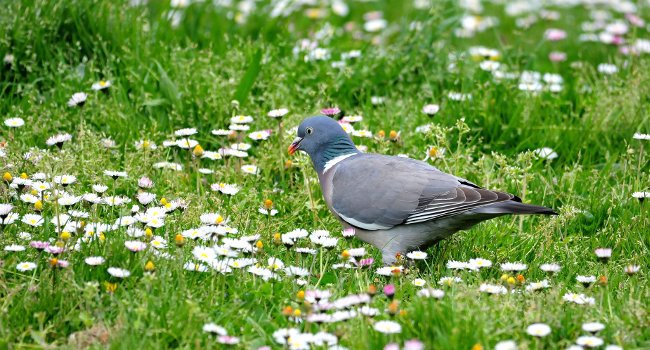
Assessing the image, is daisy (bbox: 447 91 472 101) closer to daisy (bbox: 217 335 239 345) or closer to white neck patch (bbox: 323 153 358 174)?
white neck patch (bbox: 323 153 358 174)

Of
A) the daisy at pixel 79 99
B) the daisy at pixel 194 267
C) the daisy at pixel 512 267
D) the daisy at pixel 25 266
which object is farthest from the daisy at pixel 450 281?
the daisy at pixel 79 99

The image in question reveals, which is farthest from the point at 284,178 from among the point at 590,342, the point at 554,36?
the point at 554,36

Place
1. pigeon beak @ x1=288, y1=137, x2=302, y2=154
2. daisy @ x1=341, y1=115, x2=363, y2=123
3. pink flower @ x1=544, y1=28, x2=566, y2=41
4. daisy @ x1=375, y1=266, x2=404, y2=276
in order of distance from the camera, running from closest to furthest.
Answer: daisy @ x1=375, y1=266, x2=404, y2=276, pigeon beak @ x1=288, y1=137, x2=302, y2=154, daisy @ x1=341, y1=115, x2=363, y2=123, pink flower @ x1=544, y1=28, x2=566, y2=41

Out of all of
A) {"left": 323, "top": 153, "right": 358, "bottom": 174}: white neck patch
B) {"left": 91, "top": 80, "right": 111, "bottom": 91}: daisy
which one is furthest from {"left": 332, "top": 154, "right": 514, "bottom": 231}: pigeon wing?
{"left": 91, "top": 80, "right": 111, "bottom": 91}: daisy

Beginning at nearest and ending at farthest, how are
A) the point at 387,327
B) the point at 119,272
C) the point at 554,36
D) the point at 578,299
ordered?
1. the point at 387,327
2. the point at 119,272
3. the point at 578,299
4. the point at 554,36

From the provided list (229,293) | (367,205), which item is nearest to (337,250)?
(367,205)

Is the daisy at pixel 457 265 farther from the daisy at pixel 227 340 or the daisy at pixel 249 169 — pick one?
the daisy at pixel 249 169

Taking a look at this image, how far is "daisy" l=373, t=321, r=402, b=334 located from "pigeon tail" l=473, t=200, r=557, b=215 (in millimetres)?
1031

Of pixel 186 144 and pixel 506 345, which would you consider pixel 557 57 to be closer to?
pixel 186 144

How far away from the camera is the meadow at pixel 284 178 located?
12.2 feet

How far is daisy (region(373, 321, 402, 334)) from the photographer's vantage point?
11.5ft

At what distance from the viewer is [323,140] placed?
518 cm

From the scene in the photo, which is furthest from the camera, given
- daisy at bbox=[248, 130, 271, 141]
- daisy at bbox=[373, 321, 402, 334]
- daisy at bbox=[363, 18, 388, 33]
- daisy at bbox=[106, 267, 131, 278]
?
daisy at bbox=[363, 18, 388, 33]

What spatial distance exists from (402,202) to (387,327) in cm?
127
